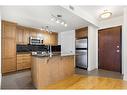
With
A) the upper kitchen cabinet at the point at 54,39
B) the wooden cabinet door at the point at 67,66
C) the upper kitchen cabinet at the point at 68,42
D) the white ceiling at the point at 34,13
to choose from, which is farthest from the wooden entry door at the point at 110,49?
the upper kitchen cabinet at the point at 54,39

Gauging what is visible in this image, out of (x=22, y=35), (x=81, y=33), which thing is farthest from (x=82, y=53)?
(x=22, y=35)

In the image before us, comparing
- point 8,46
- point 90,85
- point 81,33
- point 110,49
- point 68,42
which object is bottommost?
point 90,85

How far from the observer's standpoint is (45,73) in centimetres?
262

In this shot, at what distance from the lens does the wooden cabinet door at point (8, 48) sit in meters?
3.76

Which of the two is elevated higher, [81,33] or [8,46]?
[81,33]

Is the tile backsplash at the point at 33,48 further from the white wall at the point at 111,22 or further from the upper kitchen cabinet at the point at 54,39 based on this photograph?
the white wall at the point at 111,22

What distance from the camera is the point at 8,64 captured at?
390 cm

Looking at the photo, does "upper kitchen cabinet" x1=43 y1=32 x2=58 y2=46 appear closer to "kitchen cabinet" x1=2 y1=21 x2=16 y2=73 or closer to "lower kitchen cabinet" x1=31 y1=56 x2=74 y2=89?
"kitchen cabinet" x1=2 y1=21 x2=16 y2=73

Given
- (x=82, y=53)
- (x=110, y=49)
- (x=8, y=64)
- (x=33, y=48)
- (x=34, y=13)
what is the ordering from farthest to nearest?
(x=33, y=48), (x=82, y=53), (x=110, y=49), (x=8, y=64), (x=34, y=13)

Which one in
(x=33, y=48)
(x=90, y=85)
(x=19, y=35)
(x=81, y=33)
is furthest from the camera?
(x=33, y=48)

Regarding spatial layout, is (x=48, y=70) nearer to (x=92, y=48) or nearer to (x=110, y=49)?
(x=92, y=48)

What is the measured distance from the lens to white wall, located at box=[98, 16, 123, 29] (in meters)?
4.16

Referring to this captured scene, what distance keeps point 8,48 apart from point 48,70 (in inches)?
86.2
